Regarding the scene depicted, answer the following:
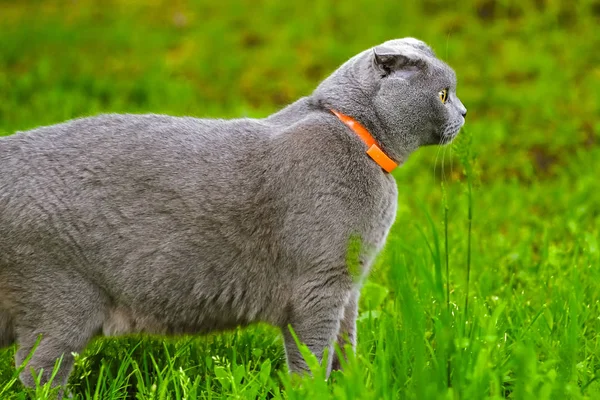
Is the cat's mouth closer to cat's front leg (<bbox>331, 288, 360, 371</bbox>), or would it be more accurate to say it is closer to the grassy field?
the grassy field

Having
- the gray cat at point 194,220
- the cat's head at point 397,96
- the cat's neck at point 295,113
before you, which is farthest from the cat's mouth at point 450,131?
the cat's neck at point 295,113

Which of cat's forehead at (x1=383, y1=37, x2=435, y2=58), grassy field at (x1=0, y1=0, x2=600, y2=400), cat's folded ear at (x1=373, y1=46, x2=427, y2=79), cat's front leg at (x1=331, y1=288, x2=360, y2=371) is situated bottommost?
cat's front leg at (x1=331, y1=288, x2=360, y2=371)

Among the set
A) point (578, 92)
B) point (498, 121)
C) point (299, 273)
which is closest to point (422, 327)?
point (299, 273)

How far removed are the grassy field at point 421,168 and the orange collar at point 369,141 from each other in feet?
0.88

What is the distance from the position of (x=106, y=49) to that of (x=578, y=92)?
4.15m

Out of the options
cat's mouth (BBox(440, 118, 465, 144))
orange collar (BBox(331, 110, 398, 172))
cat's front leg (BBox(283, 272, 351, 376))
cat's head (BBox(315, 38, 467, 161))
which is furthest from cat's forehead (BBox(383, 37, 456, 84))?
cat's front leg (BBox(283, 272, 351, 376))

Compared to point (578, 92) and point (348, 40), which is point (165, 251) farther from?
point (348, 40)

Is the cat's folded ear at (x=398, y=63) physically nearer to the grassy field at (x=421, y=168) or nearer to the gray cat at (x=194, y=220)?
the gray cat at (x=194, y=220)

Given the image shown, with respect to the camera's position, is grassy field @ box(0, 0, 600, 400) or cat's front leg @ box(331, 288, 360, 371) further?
cat's front leg @ box(331, 288, 360, 371)

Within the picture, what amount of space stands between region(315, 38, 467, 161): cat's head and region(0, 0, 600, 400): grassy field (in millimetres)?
210

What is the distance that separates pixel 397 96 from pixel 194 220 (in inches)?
32.8

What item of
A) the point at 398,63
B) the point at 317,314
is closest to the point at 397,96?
the point at 398,63

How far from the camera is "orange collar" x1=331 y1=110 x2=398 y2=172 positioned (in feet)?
9.44

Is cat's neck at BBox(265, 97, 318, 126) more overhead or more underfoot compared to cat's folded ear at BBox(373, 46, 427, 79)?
more underfoot
